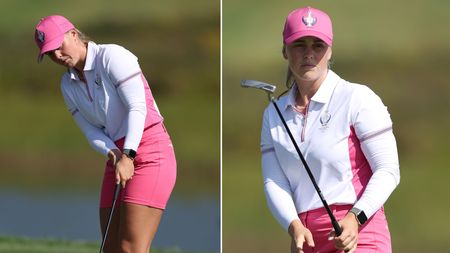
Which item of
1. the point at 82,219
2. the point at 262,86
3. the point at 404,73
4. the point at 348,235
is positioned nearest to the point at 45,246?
the point at 82,219

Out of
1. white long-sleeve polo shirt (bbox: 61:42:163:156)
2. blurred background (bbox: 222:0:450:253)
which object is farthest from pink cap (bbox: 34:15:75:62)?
blurred background (bbox: 222:0:450:253)

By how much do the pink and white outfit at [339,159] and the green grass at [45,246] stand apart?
3122mm

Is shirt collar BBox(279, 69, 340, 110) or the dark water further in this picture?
the dark water

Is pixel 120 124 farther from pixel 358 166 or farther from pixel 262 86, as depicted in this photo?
pixel 358 166

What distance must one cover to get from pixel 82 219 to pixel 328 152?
12.4 ft

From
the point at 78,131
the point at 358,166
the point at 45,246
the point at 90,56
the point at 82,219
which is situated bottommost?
the point at 45,246

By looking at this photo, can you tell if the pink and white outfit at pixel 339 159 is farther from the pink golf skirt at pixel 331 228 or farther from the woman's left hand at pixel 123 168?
the woman's left hand at pixel 123 168

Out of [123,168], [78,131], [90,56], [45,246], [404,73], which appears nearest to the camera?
[123,168]

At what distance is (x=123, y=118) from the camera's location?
328cm

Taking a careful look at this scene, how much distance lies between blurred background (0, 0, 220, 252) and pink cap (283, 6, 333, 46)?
3.20m

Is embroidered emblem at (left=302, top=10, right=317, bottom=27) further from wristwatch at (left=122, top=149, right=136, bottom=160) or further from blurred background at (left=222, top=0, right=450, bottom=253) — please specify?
blurred background at (left=222, top=0, right=450, bottom=253)

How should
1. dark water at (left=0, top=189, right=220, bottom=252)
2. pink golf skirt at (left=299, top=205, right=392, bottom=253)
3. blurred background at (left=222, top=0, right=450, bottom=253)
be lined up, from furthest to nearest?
dark water at (left=0, top=189, right=220, bottom=252) < blurred background at (left=222, top=0, right=450, bottom=253) < pink golf skirt at (left=299, top=205, right=392, bottom=253)

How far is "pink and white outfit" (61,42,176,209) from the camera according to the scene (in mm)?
3186

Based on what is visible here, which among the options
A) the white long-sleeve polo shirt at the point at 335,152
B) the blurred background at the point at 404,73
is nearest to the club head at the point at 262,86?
the white long-sleeve polo shirt at the point at 335,152
